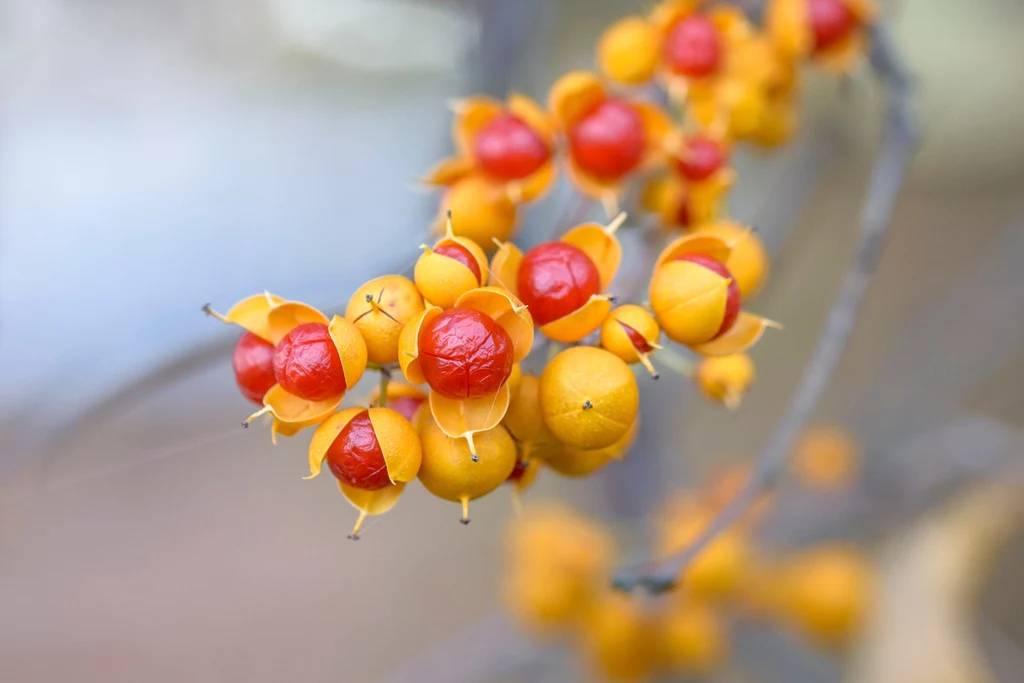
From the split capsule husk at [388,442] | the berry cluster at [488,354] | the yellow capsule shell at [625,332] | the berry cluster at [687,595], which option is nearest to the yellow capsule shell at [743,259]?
the berry cluster at [488,354]

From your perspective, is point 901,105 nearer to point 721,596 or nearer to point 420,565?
point 721,596

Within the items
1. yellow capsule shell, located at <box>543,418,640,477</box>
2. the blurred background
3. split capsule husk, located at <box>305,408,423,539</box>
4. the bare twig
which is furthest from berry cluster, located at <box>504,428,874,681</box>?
split capsule husk, located at <box>305,408,423,539</box>

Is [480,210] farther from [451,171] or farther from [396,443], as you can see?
[396,443]

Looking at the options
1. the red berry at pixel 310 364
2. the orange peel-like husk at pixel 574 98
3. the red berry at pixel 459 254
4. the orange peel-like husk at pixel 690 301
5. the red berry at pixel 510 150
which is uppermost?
the orange peel-like husk at pixel 574 98

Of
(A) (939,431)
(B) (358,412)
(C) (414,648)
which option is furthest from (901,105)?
(C) (414,648)

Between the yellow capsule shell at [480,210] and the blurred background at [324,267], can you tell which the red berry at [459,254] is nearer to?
the yellow capsule shell at [480,210]
